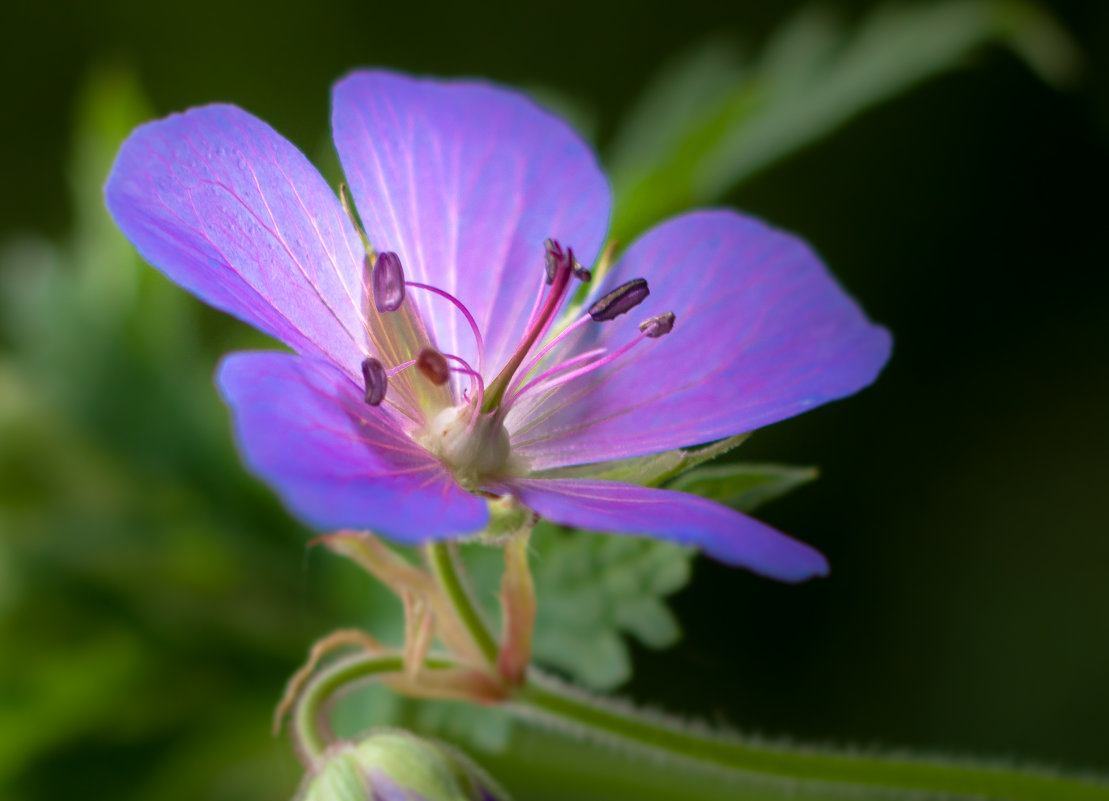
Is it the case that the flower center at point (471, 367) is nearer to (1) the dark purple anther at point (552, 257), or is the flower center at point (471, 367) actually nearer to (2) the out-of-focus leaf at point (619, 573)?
(1) the dark purple anther at point (552, 257)

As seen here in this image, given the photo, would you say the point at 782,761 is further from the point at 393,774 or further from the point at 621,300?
the point at 621,300

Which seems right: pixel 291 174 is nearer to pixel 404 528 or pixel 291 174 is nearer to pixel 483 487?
pixel 483 487

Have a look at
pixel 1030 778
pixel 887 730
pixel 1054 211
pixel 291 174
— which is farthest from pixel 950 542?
pixel 291 174

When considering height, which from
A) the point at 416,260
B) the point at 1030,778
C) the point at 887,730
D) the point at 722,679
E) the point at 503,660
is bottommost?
the point at 887,730

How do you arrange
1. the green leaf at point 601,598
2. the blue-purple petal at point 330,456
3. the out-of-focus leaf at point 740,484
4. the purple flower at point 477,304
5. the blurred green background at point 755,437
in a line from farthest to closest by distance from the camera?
the blurred green background at point 755,437 → the green leaf at point 601,598 → the out-of-focus leaf at point 740,484 → the purple flower at point 477,304 → the blue-purple petal at point 330,456

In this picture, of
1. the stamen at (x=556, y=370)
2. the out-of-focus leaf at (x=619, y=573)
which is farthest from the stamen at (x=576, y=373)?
the out-of-focus leaf at (x=619, y=573)

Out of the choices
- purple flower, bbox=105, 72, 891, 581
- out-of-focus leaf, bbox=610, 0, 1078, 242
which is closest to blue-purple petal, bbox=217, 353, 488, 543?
purple flower, bbox=105, 72, 891, 581
